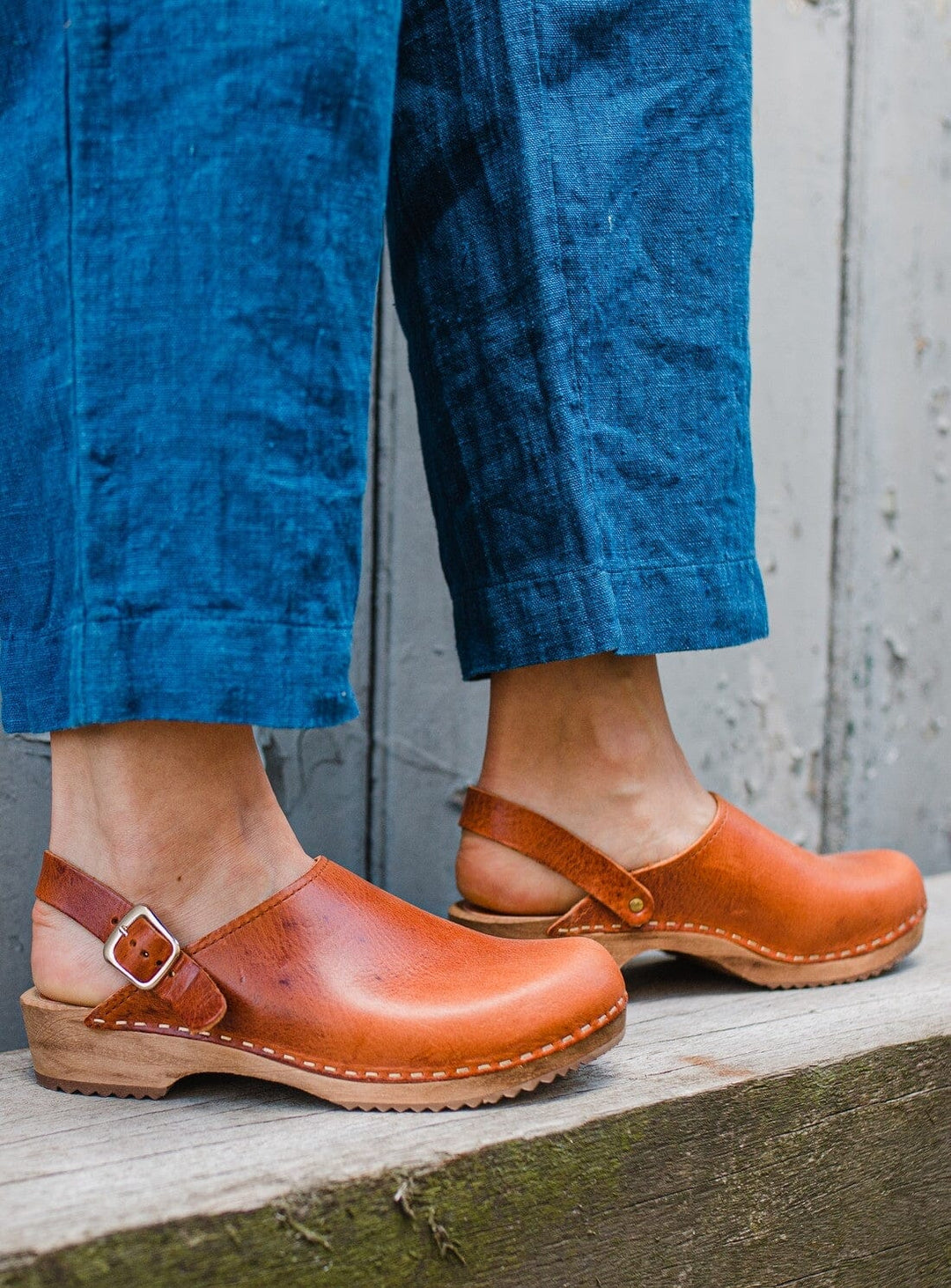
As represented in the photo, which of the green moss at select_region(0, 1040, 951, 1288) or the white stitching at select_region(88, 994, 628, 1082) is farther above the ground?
the white stitching at select_region(88, 994, 628, 1082)

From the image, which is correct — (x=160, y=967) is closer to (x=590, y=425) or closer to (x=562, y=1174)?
(x=562, y=1174)

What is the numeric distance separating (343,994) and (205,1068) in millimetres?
91

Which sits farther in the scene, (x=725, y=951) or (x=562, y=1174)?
(x=725, y=951)

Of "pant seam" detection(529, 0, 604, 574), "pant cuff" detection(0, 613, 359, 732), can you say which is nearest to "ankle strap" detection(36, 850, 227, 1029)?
"pant cuff" detection(0, 613, 359, 732)

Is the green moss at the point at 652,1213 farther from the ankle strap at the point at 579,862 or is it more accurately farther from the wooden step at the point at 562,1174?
the ankle strap at the point at 579,862

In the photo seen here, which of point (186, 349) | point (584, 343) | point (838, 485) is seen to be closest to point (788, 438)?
point (838, 485)

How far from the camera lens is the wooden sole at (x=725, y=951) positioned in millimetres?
880

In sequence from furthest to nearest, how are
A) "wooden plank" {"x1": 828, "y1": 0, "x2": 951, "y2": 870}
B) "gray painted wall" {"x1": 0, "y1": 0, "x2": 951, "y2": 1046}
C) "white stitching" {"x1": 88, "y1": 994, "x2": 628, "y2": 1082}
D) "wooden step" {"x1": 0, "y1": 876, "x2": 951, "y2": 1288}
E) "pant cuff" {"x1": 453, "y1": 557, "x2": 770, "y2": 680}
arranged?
1. "wooden plank" {"x1": 828, "y1": 0, "x2": 951, "y2": 870}
2. "gray painted wall" {"x1": 0, "y1": 0, "x2": 951, "y2": 1046}
3. "pant cuff" {"x1": 453, "y1": 557, "x2": 770, "y2": 680}
4. "white stitching" {"x1": 88, "y1": 994, "x2": 628, "y2": 1082}
5. "wooden step" {"x1": 0, "y1": 876, "x2": 951, "y2": 1288}

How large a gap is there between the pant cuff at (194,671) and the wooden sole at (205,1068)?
0.62 feet

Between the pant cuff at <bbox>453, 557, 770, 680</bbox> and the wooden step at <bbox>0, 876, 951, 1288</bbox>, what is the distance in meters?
0.27

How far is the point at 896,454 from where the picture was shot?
5.23ft

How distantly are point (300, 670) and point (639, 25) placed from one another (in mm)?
551

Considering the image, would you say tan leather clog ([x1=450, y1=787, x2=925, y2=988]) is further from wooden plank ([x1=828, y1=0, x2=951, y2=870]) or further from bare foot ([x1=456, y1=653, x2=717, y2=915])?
wooden plank ([x1=828, y1=0, x2=951, y2=870])

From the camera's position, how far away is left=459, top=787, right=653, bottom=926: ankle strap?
2.87 ft
